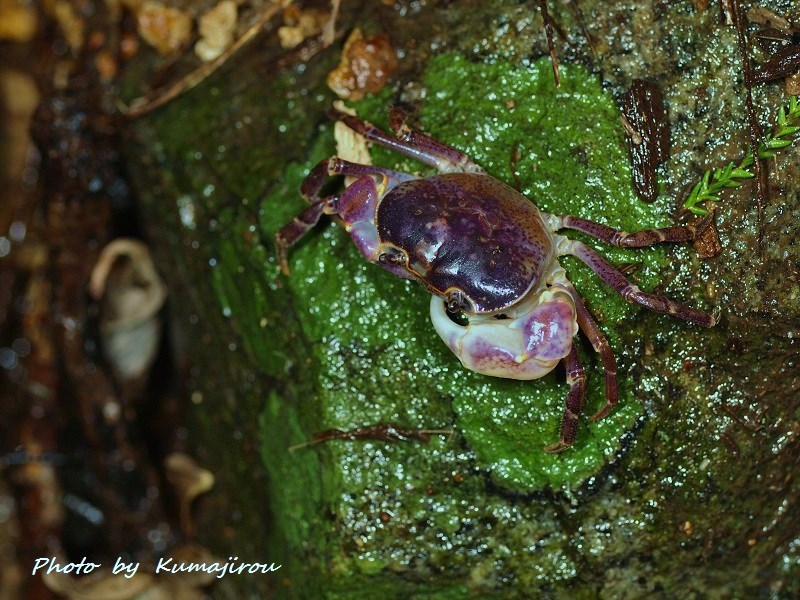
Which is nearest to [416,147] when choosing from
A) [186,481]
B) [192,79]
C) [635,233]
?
[635,233]

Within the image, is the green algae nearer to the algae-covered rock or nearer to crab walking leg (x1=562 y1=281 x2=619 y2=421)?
the algae-covered rock

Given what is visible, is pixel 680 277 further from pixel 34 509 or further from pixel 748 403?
pixel 34 509

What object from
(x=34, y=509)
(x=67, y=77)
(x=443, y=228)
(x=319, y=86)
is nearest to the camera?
(x=443, y=228)

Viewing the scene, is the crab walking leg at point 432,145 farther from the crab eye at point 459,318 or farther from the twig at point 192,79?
the twig at point 192,79

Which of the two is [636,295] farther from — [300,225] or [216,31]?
[216,31]

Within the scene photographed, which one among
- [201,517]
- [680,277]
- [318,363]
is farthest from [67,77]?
[680,277]

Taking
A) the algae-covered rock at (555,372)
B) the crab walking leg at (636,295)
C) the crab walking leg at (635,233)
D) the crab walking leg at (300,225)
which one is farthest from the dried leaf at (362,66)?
the crab walking leg at (636,295)

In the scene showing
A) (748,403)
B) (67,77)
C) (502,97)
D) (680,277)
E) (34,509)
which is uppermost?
(67,77)
